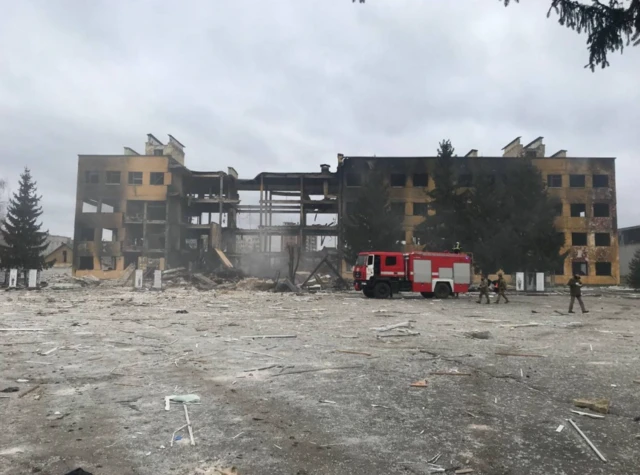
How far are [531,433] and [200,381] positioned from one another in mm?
4203

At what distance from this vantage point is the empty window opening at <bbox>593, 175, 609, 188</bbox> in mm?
44906

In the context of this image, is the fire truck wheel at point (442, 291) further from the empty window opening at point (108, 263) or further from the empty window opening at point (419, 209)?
the empty window opening at point (108, 263)

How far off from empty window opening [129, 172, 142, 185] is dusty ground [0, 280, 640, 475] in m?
39.5

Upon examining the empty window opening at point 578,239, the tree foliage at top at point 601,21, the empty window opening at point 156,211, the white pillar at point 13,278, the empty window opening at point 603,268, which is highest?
the empty window opening at point 156,211

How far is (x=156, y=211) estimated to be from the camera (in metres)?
48.0

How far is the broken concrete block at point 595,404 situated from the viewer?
4.92 meters

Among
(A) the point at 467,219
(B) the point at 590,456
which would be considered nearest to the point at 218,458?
(B) the point at 590,456

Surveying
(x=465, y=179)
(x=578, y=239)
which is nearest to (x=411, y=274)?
(x=465, y=179)

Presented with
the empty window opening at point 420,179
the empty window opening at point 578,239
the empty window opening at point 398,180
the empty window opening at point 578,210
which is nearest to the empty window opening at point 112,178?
the empty window opening at point 398,180

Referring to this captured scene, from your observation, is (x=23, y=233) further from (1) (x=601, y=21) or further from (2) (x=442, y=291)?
(1) (x=601, y=21)

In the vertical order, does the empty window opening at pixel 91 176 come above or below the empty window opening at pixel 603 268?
above

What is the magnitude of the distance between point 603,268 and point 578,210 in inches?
249

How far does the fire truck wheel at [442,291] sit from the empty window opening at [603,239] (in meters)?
30.0

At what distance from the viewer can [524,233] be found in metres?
34.4
